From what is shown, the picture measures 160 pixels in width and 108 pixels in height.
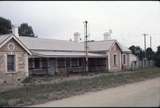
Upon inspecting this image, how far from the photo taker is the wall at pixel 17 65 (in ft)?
88.3

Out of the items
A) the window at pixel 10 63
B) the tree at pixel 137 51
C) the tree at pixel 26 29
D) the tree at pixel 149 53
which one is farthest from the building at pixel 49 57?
the tree at pixel 137 51

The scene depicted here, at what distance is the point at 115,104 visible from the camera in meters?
13.2

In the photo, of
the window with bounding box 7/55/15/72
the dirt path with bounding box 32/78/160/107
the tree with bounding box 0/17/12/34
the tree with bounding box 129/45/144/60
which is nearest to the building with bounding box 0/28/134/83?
the window with bounding box 7/55/15/72

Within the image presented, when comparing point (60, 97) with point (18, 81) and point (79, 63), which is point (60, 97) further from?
point (79, 63)

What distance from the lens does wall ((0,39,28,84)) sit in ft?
88.3

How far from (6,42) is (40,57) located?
7.13 meters

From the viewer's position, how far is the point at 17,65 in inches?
1117

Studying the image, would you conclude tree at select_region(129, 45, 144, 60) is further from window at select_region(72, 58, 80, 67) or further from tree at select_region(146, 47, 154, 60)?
window at select_region(72, 58, 80, 67)

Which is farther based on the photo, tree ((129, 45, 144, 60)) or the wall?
tree ((129, 45, 144, 60))

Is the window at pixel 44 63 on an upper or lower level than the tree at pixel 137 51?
lower

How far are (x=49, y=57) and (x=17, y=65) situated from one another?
7088 mm

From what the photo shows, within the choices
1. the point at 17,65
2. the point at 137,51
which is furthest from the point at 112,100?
the point at 137,51

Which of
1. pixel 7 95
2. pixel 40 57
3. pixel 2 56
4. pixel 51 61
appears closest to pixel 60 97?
pixel 7 95

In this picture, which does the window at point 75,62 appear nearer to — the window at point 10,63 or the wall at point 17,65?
the wall at point 17,65
